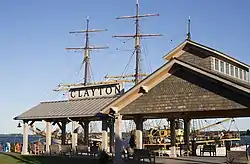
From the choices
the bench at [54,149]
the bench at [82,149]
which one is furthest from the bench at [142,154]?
the bench at [54,149]

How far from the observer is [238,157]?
20469 millimetres

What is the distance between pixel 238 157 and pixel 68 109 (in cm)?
1517

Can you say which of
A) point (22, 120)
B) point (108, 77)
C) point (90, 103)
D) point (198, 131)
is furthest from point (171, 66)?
point (108, 77)

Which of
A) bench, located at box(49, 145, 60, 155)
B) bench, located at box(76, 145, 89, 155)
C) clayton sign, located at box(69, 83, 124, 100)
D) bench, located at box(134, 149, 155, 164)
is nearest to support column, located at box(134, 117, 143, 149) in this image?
bench, located at box(134, 149, 155, 164)

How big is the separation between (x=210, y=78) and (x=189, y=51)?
6.87 metres

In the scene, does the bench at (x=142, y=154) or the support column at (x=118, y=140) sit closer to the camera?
the bench at (x=142, y=154)

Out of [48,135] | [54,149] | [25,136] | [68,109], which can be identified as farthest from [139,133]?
[25,136]

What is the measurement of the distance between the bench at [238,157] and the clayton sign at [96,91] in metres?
12.8

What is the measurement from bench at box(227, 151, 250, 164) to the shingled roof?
34.7ft

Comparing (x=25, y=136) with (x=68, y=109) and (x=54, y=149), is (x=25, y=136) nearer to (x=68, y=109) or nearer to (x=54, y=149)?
(x=54, y=149)

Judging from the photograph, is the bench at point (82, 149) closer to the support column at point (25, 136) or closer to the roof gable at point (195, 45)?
the support column at point (25, 136)

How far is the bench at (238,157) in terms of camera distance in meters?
20.2

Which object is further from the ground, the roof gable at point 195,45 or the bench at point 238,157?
the roof gable at point 195,45

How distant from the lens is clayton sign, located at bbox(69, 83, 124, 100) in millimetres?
31975
